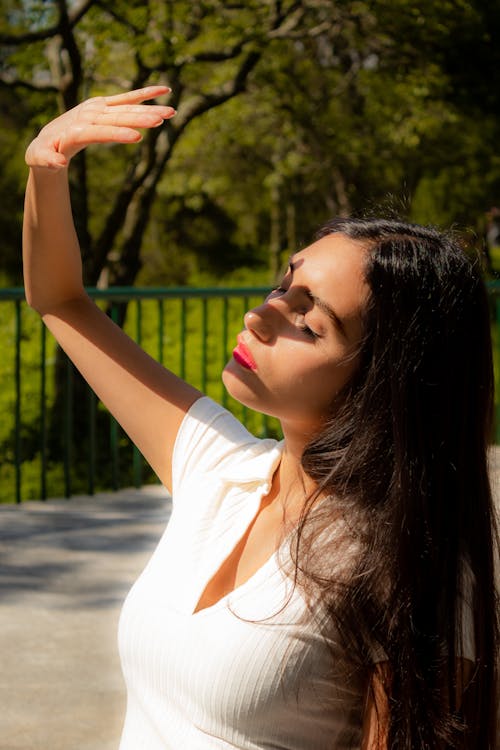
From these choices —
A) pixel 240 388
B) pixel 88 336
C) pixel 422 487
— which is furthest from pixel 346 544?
pixel 88 336

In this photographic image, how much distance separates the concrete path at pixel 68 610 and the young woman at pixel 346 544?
180 cm

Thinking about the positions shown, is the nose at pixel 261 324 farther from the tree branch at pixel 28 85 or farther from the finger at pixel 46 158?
the tree branch at pixel 28 85

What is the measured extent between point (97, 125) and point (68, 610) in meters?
2.89

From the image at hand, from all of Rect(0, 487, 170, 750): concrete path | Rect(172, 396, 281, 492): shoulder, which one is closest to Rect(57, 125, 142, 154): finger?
Rect(172, 396, 281, 492): shoulder

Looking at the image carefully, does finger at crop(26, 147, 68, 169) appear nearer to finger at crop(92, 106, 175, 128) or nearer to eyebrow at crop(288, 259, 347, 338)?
finger at crop(92, 106, 175, 128)

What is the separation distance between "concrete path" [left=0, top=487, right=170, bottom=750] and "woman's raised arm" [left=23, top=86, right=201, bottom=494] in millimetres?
1654

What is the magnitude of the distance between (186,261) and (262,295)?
26796 mm

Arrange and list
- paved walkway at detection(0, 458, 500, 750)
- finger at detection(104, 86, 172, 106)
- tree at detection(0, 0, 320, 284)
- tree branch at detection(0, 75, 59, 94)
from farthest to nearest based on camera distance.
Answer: tree branch at detection(0, 75, 59, 94)
tree at detection(0, 0, 320, 284)
paved walkway at detection(0, 458, 500, 750)
finger at detection(104, 86, 172, 106)

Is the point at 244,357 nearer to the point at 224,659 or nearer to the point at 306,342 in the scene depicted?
the point at 306,342

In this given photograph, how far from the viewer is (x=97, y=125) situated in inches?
62.1

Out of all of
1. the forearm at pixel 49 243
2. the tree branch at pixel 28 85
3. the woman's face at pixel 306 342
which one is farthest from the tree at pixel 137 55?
the woman's face at pixel 306 342

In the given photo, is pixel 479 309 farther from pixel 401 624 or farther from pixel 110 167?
pixel 110 167

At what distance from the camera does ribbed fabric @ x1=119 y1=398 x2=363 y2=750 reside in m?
1.39

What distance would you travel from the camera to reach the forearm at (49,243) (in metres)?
1.73
